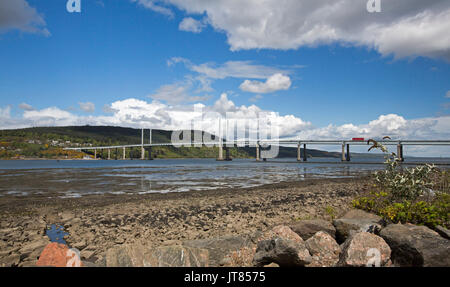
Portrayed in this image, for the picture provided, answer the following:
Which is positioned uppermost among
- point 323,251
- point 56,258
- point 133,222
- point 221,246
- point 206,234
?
point 56,258

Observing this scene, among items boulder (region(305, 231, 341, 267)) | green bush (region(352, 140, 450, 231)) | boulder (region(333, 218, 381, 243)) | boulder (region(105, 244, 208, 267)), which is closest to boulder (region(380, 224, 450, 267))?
boulder (region(333, 218, 381, 243))

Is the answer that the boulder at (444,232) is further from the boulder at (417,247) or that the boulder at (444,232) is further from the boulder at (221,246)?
the boulder at (221,246)

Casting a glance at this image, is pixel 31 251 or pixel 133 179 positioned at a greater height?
pixel 31 251

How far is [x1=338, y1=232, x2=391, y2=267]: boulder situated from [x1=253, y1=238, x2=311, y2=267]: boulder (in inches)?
31.1

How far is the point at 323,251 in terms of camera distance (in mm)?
6566

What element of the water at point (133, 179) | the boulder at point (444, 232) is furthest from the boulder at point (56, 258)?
the water at point (133, 179)

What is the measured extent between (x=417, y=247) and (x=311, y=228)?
9.21 ft

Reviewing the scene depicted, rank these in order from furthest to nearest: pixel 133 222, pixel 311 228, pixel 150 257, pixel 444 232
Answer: pixel 133 222, pixel 311 228, pixel 444 232, pixel 150 257

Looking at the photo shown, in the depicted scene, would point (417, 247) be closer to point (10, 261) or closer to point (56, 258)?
point (56, 258)

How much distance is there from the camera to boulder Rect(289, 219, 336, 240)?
779 cm

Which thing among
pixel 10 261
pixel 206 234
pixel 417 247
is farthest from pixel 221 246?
pixel 10 261

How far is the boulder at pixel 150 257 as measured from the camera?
551cm

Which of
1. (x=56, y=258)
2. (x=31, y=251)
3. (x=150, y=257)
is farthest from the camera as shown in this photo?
(x=31, y=251)
